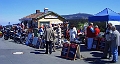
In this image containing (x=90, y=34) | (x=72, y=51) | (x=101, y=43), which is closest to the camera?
(x=72, y=51)

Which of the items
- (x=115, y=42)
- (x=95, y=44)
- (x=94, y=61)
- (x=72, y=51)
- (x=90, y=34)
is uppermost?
(x=90, y=34)

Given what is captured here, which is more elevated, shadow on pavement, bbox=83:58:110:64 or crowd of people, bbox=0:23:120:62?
crowd of people, bbox=0:23:120:62

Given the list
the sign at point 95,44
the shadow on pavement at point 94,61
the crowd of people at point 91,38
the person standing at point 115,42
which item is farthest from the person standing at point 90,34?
the person standing at point 115,42

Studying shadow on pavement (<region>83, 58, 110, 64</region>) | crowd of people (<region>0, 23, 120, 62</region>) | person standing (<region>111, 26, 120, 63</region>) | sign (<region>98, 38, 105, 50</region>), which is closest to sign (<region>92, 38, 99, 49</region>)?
crowd of people (<region>0, 23, 120, 62</region>)

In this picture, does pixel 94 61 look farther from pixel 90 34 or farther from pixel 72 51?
pixel 90 34

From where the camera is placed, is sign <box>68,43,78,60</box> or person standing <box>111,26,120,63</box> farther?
sign <box>68,43,78,60</box>

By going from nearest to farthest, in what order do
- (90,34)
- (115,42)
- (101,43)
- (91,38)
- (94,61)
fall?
(115,42)
(94,61)
(101,43)
(90,34)
(91,38)

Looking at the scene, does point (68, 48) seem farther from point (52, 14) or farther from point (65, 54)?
point (52, 14)

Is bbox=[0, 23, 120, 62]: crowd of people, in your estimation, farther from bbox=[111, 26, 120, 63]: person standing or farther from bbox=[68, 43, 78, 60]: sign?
bbox=[68, 43, 78, 60]: sign

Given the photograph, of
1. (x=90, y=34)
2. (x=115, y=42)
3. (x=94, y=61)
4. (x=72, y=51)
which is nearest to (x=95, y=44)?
(x=90, y=34)

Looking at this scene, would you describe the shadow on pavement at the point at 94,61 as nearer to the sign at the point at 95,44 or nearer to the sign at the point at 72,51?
the sign at the point at 72,51

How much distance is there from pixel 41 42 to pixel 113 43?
24.0 ft

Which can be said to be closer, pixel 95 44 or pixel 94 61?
pixel 94 61

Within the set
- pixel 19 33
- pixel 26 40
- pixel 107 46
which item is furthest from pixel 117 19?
pixel 19 33
